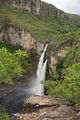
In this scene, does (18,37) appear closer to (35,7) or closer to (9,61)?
(35,7)

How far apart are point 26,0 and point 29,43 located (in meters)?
26.9

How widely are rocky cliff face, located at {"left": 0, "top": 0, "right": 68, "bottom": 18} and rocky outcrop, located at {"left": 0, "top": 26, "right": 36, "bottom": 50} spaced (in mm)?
16751

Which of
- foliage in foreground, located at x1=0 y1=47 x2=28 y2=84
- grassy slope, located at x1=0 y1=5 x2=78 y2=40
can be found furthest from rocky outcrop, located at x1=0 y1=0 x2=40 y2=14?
foliage in foreground, located at x1=0 y1=47 x2=28 y2=84

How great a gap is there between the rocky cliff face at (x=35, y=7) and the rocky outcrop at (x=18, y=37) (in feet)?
55.0

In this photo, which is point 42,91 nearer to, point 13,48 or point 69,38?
point 69,38

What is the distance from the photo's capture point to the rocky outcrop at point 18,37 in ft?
123

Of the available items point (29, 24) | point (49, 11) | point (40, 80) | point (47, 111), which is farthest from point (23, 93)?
point (49, 11)

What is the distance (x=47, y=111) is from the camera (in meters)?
7.55

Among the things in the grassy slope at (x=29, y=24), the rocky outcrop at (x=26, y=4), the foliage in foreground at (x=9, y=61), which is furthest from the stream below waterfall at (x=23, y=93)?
the rocky outcrop at (x=26, y=4)

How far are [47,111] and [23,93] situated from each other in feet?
56.0

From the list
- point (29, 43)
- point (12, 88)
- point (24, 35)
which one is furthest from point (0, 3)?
point (12, 88)

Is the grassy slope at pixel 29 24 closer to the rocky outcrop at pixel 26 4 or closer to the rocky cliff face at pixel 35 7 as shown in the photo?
the rocky outcrop at pixel 26 4

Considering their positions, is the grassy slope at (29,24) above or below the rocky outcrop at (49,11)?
below

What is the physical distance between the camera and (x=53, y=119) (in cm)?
634
